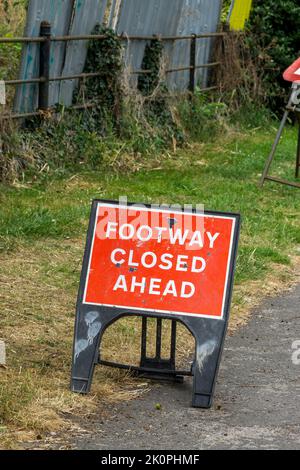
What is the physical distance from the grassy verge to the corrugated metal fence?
1.10m

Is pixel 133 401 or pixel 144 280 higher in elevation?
pixel 144 280

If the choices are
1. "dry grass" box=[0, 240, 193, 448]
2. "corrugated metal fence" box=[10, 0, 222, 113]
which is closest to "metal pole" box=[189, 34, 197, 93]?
"corrugated metal fence" box=[10, 0, 222, 113]

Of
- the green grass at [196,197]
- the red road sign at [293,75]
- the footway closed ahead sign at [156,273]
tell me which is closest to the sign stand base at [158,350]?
the footway closed ahead sign at [156,273]

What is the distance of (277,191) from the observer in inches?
464

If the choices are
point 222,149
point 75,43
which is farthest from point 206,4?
point 75,43

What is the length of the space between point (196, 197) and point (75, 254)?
2656 mm

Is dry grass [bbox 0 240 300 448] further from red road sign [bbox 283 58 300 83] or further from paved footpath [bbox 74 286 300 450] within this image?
red road sign [bbox 283 58 300 83]

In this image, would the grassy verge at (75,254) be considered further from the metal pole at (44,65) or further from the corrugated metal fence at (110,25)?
the corrugated metal fence at (110,25)

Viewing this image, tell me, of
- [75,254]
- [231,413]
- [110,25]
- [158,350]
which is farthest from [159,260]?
[110,25]

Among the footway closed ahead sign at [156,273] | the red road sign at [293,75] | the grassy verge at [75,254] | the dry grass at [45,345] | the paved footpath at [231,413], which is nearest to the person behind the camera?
the paved footpath at [231,413]

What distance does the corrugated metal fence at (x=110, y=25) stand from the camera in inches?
458

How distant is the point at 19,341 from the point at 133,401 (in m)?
1.14

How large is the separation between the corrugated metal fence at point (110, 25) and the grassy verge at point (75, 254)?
1099 millimetres

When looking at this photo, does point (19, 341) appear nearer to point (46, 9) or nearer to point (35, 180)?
point (35, 180)
